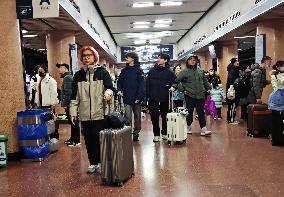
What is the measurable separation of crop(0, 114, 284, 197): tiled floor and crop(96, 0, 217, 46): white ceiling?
25.0ft

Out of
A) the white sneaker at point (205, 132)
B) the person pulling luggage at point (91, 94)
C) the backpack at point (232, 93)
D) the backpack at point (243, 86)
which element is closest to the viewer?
the person pulling luggage at point (91, 94)

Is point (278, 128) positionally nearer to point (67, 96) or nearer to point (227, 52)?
point (67, 96)

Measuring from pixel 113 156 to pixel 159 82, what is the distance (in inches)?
115

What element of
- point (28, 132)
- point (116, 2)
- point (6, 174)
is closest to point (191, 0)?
point (116, 2)

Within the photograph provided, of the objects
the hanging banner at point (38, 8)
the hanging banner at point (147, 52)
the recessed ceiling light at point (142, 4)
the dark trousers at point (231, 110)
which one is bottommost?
the dark trousers at point (231, 110)

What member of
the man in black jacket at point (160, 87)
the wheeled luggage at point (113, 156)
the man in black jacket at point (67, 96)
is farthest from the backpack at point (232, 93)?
the wheeled luggage at point (113, 156)

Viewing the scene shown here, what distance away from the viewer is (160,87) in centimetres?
662

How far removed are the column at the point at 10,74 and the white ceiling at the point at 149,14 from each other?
21.5 ft

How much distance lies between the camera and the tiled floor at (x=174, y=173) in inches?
151

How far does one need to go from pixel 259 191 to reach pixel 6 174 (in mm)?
3405

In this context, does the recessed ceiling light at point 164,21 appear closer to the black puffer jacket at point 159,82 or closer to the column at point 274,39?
the column at point 274,39

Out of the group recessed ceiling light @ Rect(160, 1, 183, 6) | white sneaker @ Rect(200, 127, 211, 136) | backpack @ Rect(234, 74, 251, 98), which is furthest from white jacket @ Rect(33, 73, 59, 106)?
recessed ceiling light @ Rect(160, 1, 183, 6)

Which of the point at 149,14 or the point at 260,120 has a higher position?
the point at 149,14

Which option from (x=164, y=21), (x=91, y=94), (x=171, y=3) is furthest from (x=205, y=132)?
(x=164, y=21)
